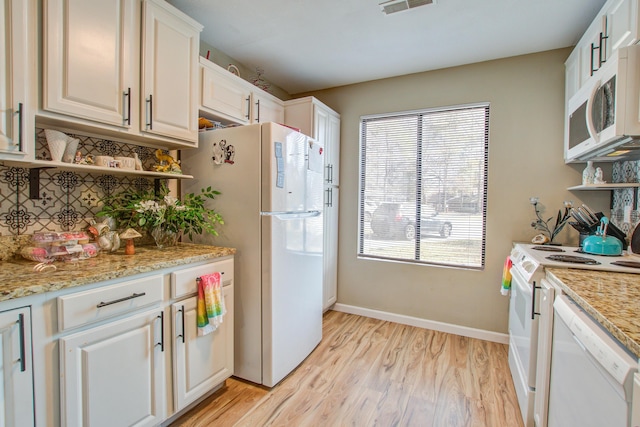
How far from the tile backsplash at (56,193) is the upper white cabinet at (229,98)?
0.60 m

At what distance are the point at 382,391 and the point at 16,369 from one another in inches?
73.6

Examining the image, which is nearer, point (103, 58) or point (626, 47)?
point (626, 47)

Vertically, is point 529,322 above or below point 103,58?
below

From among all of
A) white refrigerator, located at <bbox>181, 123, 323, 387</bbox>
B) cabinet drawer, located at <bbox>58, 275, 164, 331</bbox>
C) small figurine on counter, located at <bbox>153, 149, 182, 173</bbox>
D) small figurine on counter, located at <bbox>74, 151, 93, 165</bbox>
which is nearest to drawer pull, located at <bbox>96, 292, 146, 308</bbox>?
cabinet drawer, located at <bbox>58, 275, 164, 331</bbox>

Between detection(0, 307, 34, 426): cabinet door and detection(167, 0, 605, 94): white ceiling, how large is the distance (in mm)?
1949

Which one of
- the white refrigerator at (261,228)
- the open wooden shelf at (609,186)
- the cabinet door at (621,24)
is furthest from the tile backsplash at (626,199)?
the white refrigerator at (261,228)

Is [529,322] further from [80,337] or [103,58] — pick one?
[103,58]

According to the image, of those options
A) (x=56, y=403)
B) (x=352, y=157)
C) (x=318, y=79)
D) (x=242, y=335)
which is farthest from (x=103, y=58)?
(x=352, y=157)

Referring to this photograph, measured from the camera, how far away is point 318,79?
10.3 feet

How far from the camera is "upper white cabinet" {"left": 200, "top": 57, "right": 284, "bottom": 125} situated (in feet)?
6.91

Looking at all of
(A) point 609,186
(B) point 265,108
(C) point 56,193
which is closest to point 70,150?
(C) point 56,193

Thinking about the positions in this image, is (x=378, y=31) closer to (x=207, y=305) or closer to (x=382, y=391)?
(x=207, y=305)

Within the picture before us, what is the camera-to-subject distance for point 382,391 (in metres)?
2.01

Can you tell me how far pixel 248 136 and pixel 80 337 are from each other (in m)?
1.34
